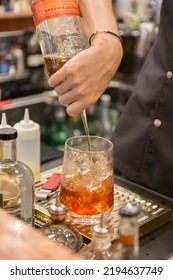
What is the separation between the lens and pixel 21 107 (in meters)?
2.79

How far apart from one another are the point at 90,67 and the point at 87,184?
273 millimetres

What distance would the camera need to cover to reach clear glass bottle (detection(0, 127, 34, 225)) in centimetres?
117

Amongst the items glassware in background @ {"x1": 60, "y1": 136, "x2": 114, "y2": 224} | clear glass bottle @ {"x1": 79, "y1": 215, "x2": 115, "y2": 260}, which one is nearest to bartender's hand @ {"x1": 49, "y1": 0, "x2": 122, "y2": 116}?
glassware in background @ {"x1": 60, "y1": 136, "x2": 114, "y2": 224}

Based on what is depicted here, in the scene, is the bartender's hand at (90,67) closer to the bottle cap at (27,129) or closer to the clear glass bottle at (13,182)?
the clear glass bottle at (13,182)

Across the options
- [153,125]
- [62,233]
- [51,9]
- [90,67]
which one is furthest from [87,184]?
[153,125]

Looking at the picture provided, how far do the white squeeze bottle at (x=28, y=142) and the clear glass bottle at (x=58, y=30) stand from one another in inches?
11.2

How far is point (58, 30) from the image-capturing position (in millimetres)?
1242

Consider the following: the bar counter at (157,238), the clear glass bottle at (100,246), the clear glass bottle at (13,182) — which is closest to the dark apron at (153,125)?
the bar counter at (157,238)

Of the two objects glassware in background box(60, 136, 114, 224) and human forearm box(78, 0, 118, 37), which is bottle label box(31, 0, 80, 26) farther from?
glassware in background box(60, 136, 114, 224)

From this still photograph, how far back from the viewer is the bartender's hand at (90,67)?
120 cm

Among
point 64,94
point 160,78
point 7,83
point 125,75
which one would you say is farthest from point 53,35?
point 125,75

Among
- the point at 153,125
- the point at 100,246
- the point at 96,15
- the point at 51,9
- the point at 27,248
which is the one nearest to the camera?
the point at 27,248

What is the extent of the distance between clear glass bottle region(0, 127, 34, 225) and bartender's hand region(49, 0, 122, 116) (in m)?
0.15

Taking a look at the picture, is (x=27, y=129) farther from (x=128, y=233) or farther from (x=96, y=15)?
(x=128, y=233)
